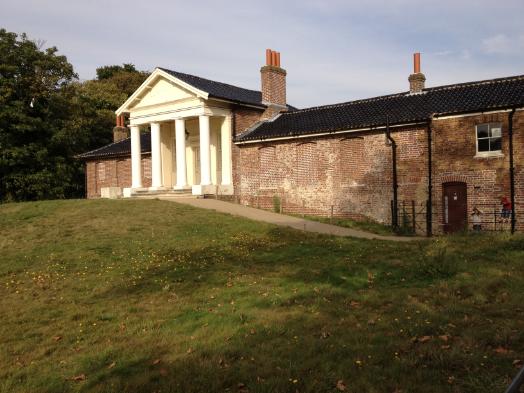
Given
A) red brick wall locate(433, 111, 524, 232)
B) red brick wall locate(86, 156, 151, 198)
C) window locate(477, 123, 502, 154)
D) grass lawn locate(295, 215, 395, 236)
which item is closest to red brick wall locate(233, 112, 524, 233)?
red brick wall locate(433, 111, 524, 232)

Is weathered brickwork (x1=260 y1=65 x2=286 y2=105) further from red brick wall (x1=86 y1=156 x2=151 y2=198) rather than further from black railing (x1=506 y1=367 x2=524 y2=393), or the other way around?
black railing (x1=506 y1=367 x2=524 y2=393)

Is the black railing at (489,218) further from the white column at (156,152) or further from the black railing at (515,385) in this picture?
the white column at (156,152)

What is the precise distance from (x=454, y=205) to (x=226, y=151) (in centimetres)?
1293

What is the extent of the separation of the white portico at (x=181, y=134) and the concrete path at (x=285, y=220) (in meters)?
2.38

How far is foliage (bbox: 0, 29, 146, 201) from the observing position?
35281 millimetres

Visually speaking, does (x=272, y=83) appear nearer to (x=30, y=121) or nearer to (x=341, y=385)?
(x=30, y=121)

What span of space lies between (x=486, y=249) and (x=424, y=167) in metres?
9.38

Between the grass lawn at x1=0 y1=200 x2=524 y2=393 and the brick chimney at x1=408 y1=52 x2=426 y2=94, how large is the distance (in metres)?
12.2

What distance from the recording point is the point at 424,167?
67.2 ft

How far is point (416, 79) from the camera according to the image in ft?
77.9

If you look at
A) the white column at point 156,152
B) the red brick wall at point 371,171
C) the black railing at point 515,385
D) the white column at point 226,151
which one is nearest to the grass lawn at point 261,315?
the black railing at point 515,385

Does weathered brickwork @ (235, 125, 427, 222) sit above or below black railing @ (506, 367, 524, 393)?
above

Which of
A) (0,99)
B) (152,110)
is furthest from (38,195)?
(152,110)

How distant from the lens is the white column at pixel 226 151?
2761cm
